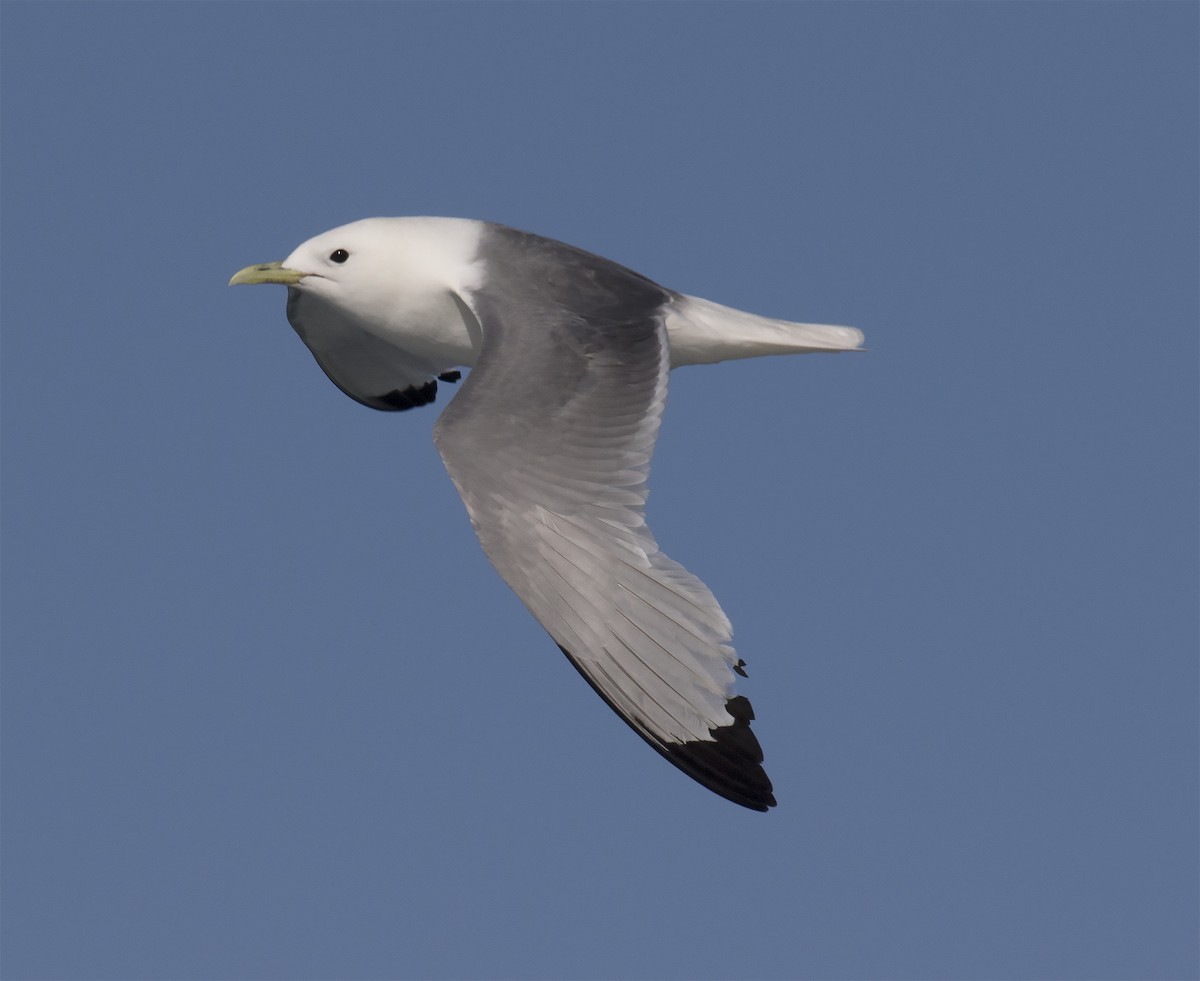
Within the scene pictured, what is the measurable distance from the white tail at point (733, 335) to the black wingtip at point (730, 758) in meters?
2.03

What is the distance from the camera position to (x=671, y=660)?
6.39 meters

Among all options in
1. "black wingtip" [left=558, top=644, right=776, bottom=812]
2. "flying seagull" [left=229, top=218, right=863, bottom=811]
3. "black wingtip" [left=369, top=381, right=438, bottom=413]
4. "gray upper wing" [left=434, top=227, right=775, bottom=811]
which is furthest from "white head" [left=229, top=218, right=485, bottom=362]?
"black wingtip" [left=558, top=644, right=776, bottom=812]

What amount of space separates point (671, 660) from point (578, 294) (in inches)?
76.6

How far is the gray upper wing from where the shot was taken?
6.39 meters

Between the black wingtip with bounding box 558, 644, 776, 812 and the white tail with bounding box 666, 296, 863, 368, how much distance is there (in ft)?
6.66

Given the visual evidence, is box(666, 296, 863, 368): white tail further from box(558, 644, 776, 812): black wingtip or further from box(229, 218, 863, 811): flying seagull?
box(558, 644, 776, 812): black wingtip

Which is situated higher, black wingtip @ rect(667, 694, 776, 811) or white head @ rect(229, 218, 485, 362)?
white head @ rect(229, 218, 485, 362)

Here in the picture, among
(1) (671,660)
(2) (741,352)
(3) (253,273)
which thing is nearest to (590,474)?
(1) (671,660)

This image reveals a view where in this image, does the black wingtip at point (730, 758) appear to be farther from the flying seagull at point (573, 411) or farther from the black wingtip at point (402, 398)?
the black wingtip at point (402, 398)

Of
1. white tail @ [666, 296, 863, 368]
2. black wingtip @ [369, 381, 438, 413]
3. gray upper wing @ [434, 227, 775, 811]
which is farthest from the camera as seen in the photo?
black wingtip @ [369, 381, 438, 413]

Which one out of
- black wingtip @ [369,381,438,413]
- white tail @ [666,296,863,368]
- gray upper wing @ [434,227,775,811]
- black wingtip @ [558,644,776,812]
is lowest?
black wingtip @ [558,644,776,812]

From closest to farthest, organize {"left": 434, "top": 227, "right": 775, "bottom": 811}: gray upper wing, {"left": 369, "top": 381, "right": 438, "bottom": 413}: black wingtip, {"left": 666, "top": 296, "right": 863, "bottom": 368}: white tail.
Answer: {"left": 434, "top": 227, "right": 775, "bottom": 811}: gray upper wing → {"left": 666, "top": 296, "right": 863, "bottom": 368}: white tail → {"left": 369, "top": 381, "right": 438, "bottom": 413}: black wingtip

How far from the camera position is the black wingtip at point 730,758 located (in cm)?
639

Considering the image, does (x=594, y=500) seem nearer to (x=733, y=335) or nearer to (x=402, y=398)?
(x=733, y=335)
